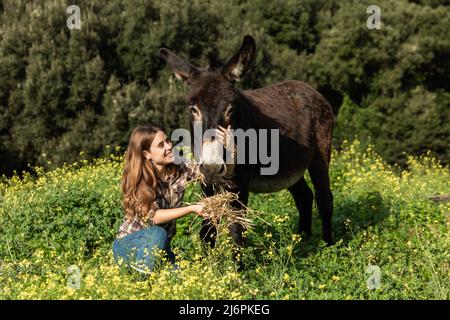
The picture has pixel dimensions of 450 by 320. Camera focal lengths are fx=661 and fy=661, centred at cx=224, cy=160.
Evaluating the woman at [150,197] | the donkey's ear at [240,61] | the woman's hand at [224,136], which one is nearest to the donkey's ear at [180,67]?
the donkey's ear at [240,61]

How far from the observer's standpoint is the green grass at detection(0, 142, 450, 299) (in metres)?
4.89

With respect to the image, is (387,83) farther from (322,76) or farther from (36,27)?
(36,27)

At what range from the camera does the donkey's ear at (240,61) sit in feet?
18.6

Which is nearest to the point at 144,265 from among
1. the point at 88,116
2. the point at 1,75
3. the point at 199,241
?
the point at 199,241

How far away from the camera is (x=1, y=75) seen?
16984 millimetres

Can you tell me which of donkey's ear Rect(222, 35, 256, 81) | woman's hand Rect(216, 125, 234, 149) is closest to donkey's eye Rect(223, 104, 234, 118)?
woman's hand Rect(216, 125, 234, 149)

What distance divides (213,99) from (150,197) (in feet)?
3.20

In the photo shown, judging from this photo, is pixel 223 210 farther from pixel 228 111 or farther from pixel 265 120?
pixel 265 120

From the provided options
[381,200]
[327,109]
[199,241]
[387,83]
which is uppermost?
[327,109]

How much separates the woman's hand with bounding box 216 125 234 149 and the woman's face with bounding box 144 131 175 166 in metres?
0.71

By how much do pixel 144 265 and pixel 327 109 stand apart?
145 inches

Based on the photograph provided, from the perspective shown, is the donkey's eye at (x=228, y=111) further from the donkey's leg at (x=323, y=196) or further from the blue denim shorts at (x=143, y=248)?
the donkey's leg at (x=323, y=196)

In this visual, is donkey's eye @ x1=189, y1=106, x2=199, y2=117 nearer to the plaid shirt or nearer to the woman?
the woman

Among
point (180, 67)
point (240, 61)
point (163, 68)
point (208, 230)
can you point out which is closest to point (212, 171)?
point (208, 230)
